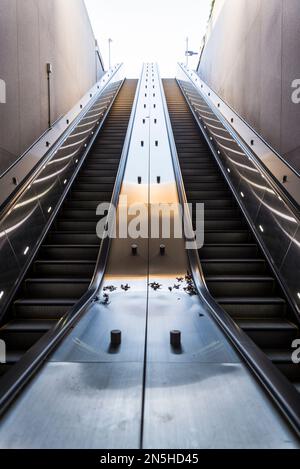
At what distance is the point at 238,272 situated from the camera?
15.4 ft

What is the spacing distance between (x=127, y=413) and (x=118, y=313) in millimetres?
Answer: 1693

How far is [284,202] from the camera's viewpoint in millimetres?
4289

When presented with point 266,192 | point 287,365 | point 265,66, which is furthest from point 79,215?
point 265,66

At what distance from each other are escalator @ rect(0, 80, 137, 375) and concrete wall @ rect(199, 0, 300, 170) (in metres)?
3.36

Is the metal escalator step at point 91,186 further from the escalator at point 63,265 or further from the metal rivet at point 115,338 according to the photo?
the metal rivet at point 115,338

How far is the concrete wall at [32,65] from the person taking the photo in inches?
211

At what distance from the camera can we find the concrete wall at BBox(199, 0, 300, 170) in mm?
5516

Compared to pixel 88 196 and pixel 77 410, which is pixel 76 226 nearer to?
pixel 88 196

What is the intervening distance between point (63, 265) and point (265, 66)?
226 inches

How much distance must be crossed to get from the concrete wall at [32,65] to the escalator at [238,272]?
3.30 meters

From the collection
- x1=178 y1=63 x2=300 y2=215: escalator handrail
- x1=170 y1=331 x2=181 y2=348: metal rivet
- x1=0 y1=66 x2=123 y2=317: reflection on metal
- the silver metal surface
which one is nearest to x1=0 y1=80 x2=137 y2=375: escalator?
x1=0 y1=66 x2=123 y2=317: reflection on metal

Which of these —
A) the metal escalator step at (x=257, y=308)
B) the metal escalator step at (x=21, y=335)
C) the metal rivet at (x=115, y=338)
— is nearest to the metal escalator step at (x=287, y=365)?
the metal escalator step at (x=257, y=308)

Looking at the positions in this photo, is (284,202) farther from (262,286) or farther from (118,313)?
(118,313)

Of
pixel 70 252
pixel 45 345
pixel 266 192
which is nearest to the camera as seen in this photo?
pixel 45 345
